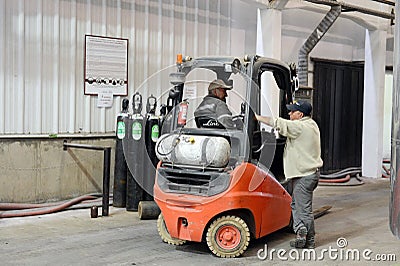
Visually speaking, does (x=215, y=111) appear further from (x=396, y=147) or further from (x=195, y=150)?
(x=396, y=147)

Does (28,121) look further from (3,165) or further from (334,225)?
(334,225)

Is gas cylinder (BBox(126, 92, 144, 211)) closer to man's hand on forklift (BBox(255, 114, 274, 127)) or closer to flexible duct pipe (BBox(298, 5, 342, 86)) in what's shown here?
man's hand on forklift (BBox(255, 114, 274, 127))

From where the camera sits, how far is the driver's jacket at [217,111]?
575 cm

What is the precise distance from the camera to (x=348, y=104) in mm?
11977

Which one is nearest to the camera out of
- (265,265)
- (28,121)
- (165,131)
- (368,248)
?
(265,265)

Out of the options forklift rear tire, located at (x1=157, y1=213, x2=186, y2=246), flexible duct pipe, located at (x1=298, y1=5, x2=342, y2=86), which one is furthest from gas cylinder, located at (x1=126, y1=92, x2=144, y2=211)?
flexible duct pipe, located at (x1=298, y1=5, x2=342, y2=86)

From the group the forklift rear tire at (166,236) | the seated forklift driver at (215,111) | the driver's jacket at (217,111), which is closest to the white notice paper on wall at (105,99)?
the seated forklift driver at (215,111)

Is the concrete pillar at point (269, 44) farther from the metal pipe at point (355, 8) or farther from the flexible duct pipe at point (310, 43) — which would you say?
the metal pipe at point (355, 8)

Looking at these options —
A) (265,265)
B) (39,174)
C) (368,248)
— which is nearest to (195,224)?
(265,265)

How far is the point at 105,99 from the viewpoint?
8430 millimetres

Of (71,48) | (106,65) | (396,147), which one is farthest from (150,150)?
Result: (396,147)

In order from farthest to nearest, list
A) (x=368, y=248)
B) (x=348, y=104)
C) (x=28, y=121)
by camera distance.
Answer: (x=348, y=104)
(x=28, y=121)
(x=368, y=248)

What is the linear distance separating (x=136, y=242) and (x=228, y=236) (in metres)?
1.10

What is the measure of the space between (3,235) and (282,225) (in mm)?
3045
